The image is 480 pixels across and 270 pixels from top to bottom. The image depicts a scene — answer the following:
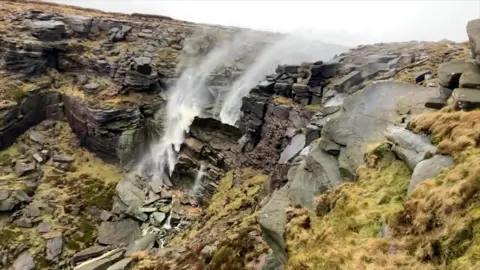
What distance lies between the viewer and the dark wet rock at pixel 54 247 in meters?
35.0

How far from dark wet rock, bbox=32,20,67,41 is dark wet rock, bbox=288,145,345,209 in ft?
177

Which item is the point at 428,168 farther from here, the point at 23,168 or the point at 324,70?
the point at 23,168

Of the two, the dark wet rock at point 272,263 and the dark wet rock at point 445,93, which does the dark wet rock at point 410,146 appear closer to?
the dark wet rock at point 445,93

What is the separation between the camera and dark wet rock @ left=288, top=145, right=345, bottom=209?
55.0 feet

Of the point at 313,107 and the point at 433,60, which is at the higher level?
the point at 433,60

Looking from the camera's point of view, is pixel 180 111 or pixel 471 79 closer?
pixel 471 79

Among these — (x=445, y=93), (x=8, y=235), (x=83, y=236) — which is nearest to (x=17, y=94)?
(x=8, y=235)

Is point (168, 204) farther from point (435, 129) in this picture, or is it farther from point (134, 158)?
point (435, 129)

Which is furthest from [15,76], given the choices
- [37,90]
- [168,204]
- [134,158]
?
[168,204]

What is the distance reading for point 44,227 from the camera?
37812mm

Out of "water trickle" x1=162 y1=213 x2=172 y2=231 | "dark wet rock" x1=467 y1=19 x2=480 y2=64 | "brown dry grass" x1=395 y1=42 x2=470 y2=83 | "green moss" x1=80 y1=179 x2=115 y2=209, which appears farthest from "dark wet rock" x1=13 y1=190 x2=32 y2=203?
"dark wet rock" x1=467 y1=19 x2=480 y2=64

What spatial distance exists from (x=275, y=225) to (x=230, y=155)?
102ft

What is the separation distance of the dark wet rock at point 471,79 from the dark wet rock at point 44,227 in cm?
3744

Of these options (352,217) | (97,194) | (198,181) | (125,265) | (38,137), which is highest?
(352,217)
